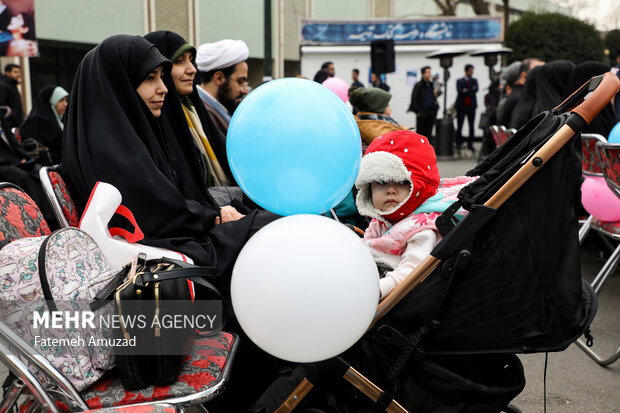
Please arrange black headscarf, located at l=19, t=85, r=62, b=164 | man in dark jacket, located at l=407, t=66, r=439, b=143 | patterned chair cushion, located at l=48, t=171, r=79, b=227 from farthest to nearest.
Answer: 1. man in dark jacket, located at l=407, t=66, r=439, b=143
2. black headscarf, located at l=19, t=85, r=62, b=164
3. patterned chair cushion, located at l=48, t=171, r=79, b=227

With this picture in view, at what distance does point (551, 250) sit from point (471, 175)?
743mm

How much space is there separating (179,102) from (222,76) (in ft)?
4.24

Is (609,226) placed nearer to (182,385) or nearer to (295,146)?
(295,146)

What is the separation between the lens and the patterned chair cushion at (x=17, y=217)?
2.05 meters

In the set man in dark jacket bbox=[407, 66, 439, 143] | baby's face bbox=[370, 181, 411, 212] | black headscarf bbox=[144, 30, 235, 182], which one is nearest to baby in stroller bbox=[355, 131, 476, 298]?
baby's face bbox=[370, 181, 411, 212]

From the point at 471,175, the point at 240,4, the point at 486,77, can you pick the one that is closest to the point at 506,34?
the point at 486,77

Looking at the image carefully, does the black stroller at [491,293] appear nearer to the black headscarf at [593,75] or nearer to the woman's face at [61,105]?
the black headscarf at [593,75]

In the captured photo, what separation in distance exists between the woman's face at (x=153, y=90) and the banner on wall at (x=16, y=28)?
7529 millimetres

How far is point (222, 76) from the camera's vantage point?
4328 mm

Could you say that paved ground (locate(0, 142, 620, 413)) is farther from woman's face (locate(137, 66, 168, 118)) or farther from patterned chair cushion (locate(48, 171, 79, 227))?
woman's face (locate(137, 66, 168, 118))

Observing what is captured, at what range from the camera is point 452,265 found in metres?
2.02

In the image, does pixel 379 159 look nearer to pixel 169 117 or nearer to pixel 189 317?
pixel 189 317

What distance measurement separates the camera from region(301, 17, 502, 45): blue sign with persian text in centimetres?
1931

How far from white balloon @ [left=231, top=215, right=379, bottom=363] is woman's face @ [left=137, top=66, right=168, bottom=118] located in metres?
1.20
